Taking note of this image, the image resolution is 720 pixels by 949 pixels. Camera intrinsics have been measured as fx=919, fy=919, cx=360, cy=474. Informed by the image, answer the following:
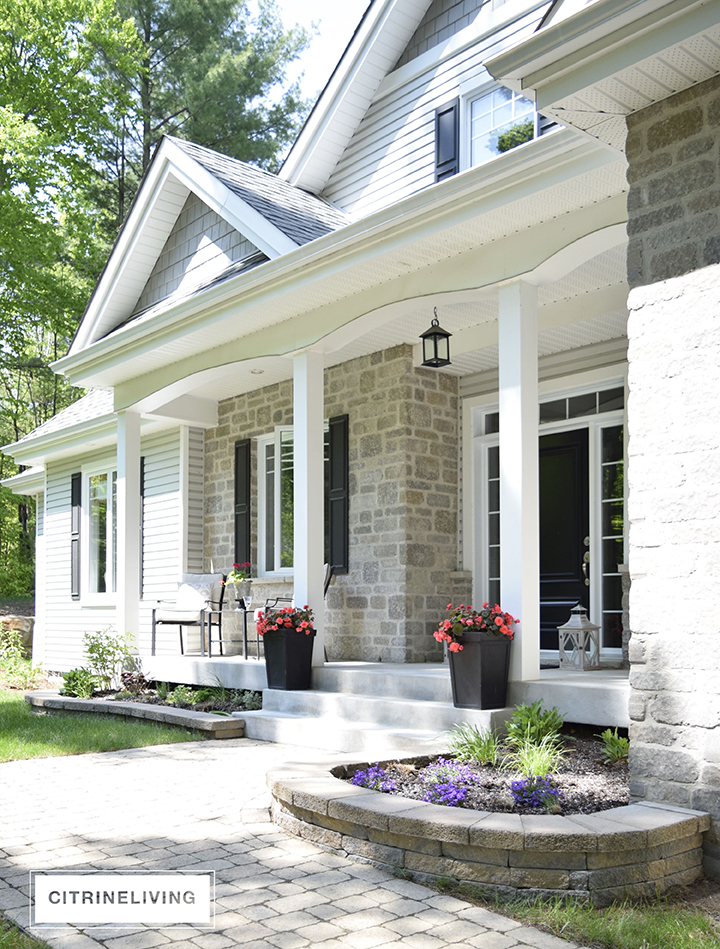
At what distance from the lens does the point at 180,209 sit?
9.60 metres

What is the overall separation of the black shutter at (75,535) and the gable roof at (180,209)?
10.7 feet

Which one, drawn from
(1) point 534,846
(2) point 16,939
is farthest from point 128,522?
(1) point 534,846

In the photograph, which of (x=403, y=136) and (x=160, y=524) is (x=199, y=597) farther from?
(x=403, y=136)

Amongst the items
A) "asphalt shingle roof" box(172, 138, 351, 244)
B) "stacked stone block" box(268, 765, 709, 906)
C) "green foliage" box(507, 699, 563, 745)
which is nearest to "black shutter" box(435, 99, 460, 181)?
"asphalt shingle roof" box(172, 138, 351, 244)

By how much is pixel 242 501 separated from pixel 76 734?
3.96 meters

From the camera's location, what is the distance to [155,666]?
902cm

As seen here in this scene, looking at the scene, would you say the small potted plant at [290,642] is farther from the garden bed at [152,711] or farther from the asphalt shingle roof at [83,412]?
the asphalt shingle roof at [83,412]

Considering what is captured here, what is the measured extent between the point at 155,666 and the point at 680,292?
6.67m

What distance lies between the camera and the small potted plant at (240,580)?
978 centimetres

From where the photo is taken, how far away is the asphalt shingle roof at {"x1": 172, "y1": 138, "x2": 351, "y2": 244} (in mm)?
7896

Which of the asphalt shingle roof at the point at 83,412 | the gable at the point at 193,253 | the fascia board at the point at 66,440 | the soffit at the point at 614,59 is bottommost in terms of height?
the fascia board at the point at 66,440

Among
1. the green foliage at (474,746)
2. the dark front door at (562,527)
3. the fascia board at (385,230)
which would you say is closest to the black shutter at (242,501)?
the fascia board at (385,230)

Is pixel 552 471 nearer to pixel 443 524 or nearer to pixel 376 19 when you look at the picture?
pixel 443 524

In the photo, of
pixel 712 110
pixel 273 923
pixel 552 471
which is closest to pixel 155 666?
pixel 552 471
